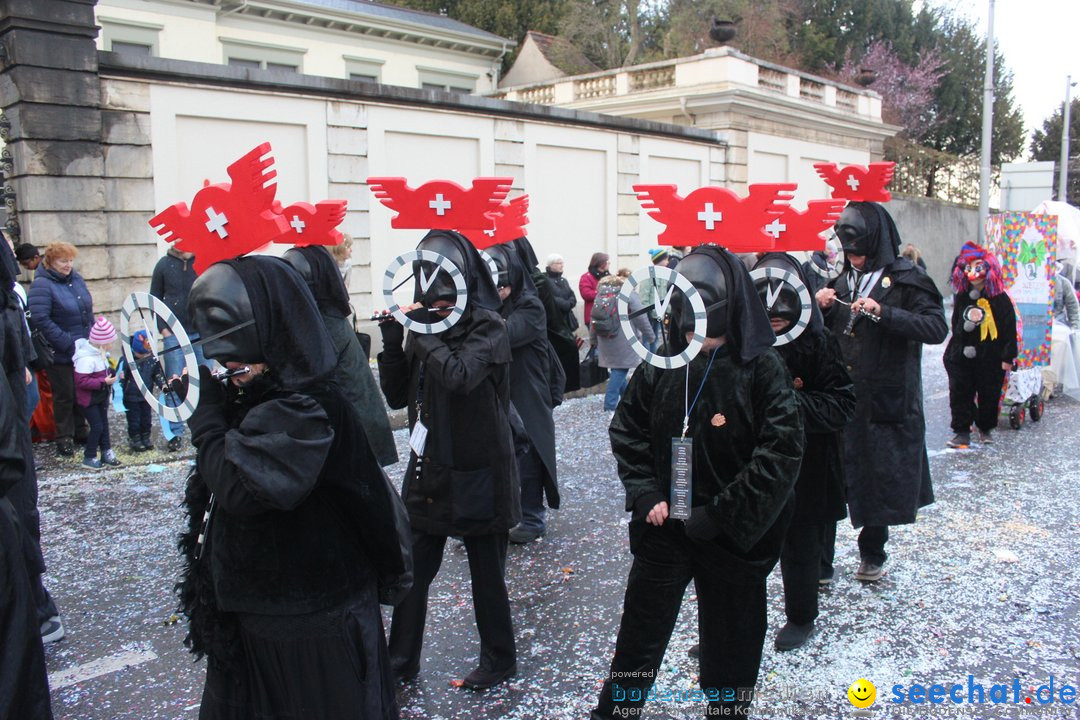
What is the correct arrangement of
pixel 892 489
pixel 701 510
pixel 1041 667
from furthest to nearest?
pixel 892 489
pixel 1041 667
pixel 701 510

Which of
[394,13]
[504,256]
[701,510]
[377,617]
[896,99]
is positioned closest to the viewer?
[377,617]

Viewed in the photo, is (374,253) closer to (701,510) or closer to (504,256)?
(504,256)

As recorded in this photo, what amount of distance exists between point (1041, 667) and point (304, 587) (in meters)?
3.43

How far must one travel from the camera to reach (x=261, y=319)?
2477 mm

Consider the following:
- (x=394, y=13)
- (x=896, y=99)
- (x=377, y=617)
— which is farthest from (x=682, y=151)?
(x=896, y=99)

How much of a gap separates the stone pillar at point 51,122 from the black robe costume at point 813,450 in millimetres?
8636

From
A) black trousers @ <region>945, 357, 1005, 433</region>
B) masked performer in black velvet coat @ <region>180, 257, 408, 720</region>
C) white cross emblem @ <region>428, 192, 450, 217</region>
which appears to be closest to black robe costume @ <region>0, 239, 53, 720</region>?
masked performer in black velvet coat @ <region>180, 257, 408, 720</region>

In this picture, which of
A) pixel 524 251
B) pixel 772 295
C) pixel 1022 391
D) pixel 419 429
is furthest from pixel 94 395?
pixel 1022 391

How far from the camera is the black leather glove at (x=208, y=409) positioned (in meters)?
2.54

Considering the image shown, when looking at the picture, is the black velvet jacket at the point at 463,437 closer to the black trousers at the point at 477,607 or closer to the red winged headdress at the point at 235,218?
the black trousers at the point at 477,607

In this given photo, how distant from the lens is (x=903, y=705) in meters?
3.87

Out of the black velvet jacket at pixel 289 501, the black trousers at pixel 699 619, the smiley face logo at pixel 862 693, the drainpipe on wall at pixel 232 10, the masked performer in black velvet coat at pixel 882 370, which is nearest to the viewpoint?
the black velvet jacket at pixel 289 501

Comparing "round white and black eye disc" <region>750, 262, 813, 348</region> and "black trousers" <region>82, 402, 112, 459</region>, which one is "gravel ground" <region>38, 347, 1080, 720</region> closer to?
"black trousers" <region>82, 402, 112, 459</region>

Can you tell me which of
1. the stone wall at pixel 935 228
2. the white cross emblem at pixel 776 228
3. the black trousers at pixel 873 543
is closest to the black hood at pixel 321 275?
the white cross emblem at pixel 776 228
